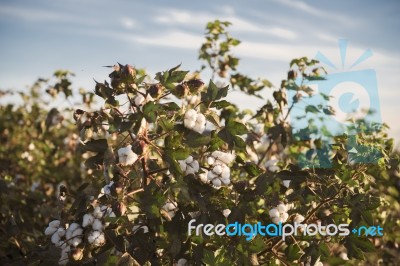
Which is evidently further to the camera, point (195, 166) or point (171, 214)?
point (171, 214)

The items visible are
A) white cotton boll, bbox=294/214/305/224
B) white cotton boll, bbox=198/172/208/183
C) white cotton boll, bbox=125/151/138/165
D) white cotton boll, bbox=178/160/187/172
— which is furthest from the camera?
white cotton boll, bbox=294/214/305/224

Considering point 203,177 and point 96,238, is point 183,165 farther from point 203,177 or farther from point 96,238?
point 96,238

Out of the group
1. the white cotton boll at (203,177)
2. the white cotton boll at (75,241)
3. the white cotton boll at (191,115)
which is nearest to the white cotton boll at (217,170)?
the white cotton boll at (203,177)

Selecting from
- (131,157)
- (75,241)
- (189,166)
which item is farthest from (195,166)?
(75,241)

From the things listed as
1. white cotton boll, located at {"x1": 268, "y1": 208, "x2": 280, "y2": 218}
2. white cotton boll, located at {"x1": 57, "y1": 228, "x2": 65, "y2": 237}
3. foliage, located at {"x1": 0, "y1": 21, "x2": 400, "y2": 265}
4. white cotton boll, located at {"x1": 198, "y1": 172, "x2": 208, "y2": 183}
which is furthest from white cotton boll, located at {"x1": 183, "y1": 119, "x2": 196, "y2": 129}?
white cotton boll, located at {"x1": 57, "y1": 228, "x2": 65, "y2": 237}

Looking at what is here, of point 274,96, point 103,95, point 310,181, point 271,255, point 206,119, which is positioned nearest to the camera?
point 103,95

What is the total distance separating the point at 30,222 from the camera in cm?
317

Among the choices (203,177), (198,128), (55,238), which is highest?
(198,128)

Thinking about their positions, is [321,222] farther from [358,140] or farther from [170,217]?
[170,217]

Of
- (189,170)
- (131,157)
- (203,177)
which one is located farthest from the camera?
(203,177)

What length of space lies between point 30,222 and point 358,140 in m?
2.19

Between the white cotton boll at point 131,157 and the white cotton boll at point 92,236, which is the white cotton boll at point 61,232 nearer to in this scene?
the white cotton boll at point 92,236

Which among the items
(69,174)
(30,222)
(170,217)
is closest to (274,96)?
(170,217)

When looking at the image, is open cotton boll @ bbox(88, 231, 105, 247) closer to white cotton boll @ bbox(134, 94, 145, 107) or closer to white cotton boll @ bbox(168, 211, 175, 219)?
white cotton boll @ bbox(168, 211, 175, 219)
